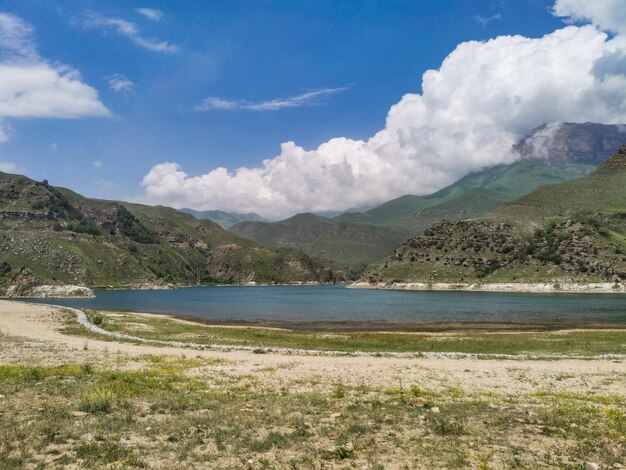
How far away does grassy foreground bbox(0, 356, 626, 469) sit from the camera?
39.2 feet

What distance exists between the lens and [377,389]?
73.7ft

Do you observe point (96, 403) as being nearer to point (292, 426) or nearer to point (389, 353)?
point (292, 426)

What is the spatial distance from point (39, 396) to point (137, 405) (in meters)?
4.62

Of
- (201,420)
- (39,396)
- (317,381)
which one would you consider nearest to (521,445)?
(201,420)

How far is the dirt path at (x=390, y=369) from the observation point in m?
25.0

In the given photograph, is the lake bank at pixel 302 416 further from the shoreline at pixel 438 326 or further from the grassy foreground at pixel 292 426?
the shoreline at pixel 438 326

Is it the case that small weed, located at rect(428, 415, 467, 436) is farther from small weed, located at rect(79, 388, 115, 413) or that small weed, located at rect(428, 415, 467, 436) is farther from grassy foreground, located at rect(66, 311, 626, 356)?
grassy foreground, located at rect(66, 311, 626, 356)

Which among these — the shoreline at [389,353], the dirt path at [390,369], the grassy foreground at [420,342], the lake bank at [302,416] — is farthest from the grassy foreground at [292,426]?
the grassy foreground at [420,342]

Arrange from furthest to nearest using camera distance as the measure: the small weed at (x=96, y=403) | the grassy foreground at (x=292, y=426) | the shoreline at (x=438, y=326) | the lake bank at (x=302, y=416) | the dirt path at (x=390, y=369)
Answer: the shoreline at (x=438, y=326), the dirt path at (x=390, y=369), the small weed at (x=96, y=403), the lake bank at (x=302, y=416), the grassy foreground at (x=292, y=426)

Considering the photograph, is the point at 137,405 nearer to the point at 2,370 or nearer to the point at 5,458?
the point at 5,458

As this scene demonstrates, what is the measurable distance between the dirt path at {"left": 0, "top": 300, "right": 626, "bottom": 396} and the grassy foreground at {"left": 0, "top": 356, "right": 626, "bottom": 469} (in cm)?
282

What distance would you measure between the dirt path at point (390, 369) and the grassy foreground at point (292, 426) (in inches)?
111

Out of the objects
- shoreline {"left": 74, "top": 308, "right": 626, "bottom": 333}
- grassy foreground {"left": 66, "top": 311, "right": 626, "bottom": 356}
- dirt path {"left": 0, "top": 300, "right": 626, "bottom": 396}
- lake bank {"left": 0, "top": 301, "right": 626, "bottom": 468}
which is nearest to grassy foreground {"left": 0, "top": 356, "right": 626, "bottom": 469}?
lake bank {"left": 0, "top": 301, "right": 626, "bottom": 468}

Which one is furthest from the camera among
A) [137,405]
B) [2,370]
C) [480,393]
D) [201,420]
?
[2,370]
